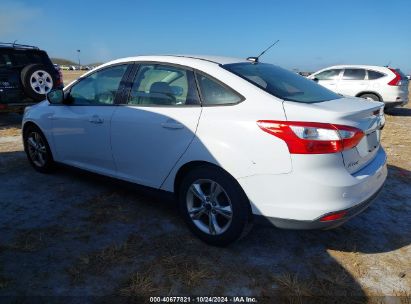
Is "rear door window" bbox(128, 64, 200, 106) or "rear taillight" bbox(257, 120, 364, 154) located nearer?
"rear taillight" bbox(257, 120, 364, 154)

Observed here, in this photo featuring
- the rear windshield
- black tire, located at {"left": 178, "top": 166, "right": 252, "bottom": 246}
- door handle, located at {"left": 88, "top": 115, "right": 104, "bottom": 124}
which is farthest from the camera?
door handle, located at {"left": 88, "top": 115, "right": 104, "bottom": 124}

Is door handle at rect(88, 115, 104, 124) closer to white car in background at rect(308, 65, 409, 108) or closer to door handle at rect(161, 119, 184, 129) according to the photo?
door handle at rect(161, 119, 184, 129)

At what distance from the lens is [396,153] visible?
21.8 feet

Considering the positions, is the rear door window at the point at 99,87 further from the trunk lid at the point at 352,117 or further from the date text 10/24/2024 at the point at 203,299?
the date text 10/24/2024 at the point at 203,299

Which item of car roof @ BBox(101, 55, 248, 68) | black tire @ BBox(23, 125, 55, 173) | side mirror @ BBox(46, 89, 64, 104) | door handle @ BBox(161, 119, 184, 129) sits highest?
car roof @ BBox(101, 55, 248, 68)

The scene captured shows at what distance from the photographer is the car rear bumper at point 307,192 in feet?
8.42

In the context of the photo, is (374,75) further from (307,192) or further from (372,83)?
(307,192)

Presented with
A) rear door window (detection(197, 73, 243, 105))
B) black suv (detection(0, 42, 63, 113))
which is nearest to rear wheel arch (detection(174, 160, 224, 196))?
rear door window (detection(197, 73, 243, 105))

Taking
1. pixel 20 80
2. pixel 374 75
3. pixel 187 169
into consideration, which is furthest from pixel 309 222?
pixel 374 75

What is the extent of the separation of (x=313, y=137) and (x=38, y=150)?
3995mm

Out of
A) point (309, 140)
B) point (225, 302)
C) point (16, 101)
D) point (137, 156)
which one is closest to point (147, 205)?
point (137, 156)

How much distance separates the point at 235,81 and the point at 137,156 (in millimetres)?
1261

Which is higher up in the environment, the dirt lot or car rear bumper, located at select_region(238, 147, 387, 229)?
car rear bumper, located at select_region(238, 147, 387, 229)

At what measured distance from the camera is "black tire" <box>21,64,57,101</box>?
784 centimetres
